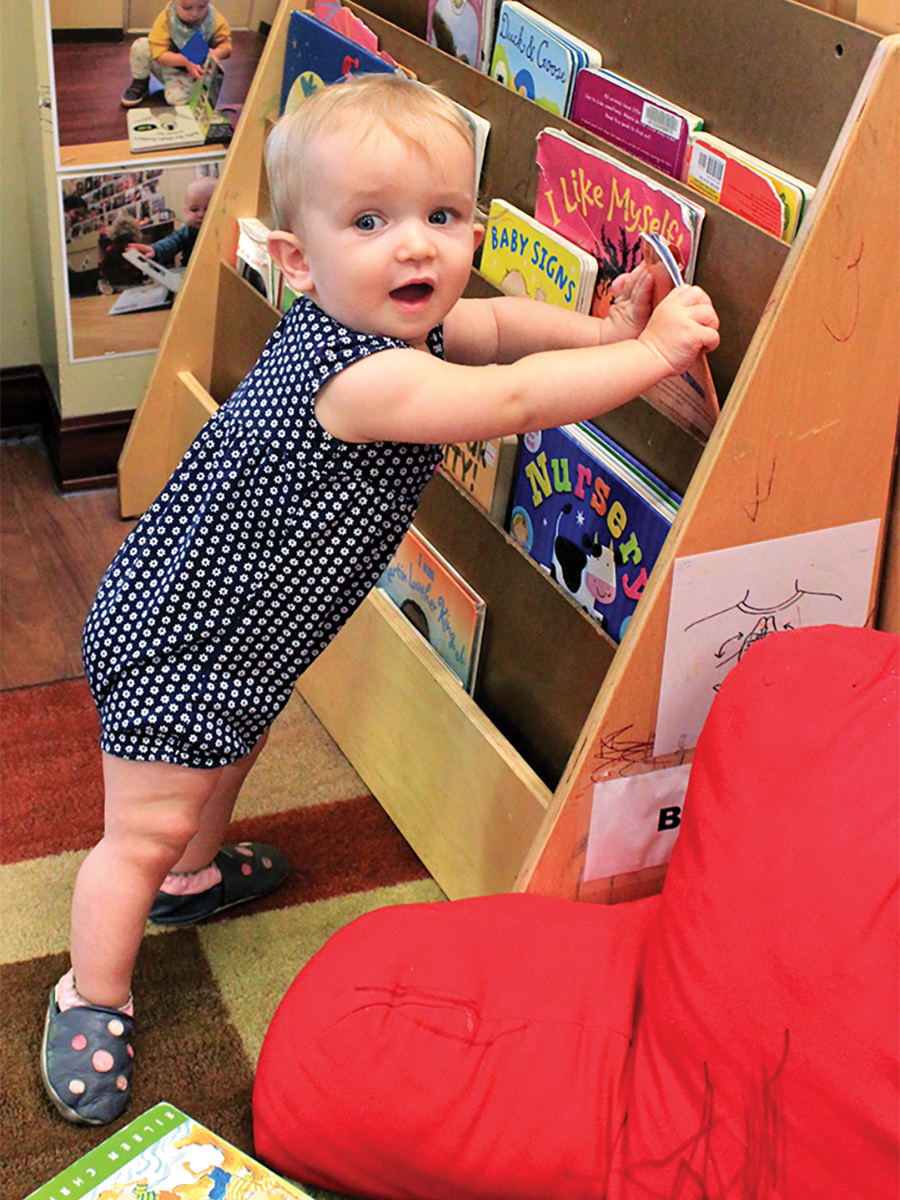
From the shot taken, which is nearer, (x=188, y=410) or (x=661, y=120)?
(x=661, y=120)

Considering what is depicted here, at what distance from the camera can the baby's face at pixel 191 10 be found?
1.85m

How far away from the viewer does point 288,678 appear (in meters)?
1.17

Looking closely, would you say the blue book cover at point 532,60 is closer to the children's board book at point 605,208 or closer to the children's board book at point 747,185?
the children's board book at point 605,208

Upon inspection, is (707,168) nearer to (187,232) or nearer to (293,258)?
(293,258)

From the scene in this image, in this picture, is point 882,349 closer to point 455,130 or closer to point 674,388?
point 674,388

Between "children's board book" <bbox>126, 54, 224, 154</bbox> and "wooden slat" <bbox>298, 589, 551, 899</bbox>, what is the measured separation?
86cm

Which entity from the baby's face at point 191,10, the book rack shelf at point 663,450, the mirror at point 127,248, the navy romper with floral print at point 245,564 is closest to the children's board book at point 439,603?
the book rack shelf at point 663,450

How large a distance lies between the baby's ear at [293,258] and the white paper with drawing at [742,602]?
37 centimetres

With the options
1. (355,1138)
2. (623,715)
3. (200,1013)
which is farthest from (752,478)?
(200,1013)

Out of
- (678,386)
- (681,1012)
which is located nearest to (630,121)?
(678,386)

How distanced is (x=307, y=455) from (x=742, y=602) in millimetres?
389

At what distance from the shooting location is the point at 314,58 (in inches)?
64.8

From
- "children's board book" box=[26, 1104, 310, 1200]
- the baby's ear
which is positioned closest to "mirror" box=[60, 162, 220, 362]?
the baby's ear

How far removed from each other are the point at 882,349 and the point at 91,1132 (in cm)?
94
